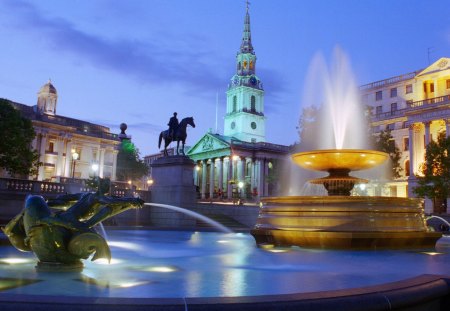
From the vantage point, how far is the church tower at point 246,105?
111 metres

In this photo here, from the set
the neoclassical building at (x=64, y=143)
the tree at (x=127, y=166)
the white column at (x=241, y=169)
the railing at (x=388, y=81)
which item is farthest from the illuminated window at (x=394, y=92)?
the tree at (x=127, y=166)

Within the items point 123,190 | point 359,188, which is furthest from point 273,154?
point 123,190

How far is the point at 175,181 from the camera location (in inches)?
977

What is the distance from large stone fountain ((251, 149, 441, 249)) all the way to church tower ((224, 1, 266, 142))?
99138mm

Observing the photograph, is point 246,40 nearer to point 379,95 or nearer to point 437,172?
point 379,95

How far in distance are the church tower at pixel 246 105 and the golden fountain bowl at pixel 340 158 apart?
9629 centimetres

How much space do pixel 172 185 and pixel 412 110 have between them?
4318 cm

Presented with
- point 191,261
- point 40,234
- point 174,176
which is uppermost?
point 174,176

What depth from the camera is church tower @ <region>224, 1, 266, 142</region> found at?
4368 inches

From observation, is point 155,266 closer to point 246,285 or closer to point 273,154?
point 246,285

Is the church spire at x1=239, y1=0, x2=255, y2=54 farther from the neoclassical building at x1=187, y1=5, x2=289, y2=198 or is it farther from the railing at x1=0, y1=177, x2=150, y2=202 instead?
the railing at x1=0, y1=177, x2=150, y2=202

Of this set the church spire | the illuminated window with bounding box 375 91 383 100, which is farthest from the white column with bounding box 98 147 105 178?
the church spire

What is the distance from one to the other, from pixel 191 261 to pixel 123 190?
1925 centimetres

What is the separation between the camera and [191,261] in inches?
289
